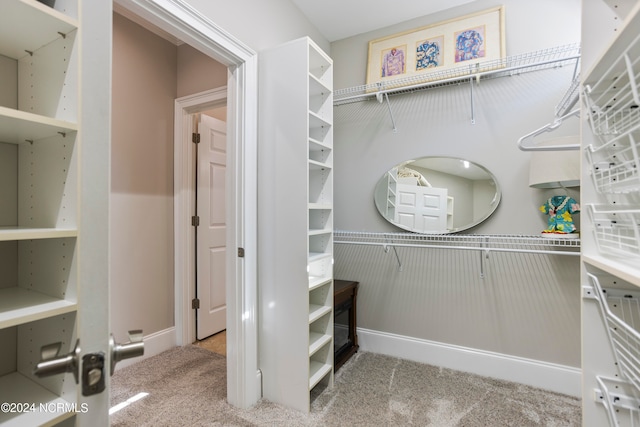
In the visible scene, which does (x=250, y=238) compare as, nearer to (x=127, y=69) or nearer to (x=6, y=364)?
(x=6, y=364)

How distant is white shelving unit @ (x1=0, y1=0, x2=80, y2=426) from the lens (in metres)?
0.74

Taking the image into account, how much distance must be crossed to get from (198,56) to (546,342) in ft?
11.1

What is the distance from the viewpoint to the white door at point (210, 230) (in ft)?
9.11

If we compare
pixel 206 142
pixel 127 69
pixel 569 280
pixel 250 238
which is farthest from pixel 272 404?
A: pixel 127 69

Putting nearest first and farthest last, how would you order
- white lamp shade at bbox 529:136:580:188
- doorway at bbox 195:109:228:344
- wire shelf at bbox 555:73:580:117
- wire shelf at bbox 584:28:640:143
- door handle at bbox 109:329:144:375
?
door handle at bbox 109:329:144:375
wire shelf at bbox 584:28:640:143
wire shelf at bbox 555:73:580:117
white lamp shade at bbox 529:136:580:188
doorway at bbox 195:109:228:344

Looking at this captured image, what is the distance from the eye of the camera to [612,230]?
1.01 meters

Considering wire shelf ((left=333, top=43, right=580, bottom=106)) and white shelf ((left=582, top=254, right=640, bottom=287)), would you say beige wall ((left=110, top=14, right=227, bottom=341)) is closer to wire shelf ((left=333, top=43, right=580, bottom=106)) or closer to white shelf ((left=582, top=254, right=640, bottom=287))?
wire shelf ((left=333, top=43, right=580, bottom=106))

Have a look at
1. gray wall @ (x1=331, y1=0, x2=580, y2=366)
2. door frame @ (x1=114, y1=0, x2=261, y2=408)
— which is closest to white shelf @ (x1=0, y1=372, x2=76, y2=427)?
door frame @ (x1=114, y1=0, x2=261, y2=408)

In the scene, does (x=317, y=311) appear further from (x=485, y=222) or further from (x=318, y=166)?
(x=485, y=222)

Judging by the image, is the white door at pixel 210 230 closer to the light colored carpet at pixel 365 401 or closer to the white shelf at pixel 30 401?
the light colored carpet at pixel 365 401

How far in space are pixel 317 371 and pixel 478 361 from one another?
1.19 m

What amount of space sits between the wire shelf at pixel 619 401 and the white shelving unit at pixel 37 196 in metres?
1.53

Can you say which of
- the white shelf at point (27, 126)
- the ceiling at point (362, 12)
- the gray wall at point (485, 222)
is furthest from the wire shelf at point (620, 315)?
the ceiling at point (362, 12)

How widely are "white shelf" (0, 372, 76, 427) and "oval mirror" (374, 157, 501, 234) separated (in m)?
2.13
